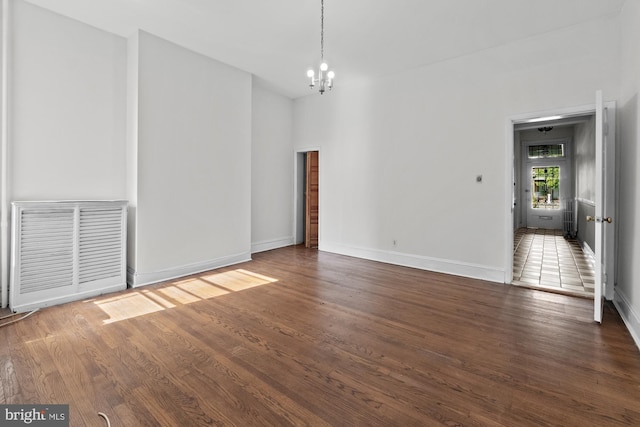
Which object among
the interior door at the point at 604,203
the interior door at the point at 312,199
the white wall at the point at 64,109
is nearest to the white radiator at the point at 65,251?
the white wall at the point at 64,109

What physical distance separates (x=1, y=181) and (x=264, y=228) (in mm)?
3947

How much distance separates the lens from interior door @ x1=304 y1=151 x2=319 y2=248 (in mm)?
6617

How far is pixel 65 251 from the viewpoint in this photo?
10.9 ft

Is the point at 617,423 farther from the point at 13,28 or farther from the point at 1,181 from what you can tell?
the point at 13,28

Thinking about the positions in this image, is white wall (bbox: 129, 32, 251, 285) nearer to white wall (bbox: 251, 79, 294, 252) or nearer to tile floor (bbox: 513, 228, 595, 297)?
white wall (bbox: 251, 79, 294, 252)

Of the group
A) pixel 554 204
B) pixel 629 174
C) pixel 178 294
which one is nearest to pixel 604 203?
pixel 629 174

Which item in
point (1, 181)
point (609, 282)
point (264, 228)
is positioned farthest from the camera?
point (264, 228)

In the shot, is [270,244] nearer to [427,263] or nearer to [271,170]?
[271,170]

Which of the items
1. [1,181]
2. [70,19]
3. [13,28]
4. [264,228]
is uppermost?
[70,19]

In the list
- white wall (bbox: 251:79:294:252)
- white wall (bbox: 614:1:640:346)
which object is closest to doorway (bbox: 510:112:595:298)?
white wall (bbox: 614:1:640:346)

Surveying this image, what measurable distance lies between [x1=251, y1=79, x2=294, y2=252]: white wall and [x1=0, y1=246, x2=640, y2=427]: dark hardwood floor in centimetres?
271

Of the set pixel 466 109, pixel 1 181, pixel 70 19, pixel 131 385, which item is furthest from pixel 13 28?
pixel 466 109

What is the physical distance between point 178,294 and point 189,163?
1945mm

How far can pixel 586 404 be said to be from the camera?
5.80 ft
